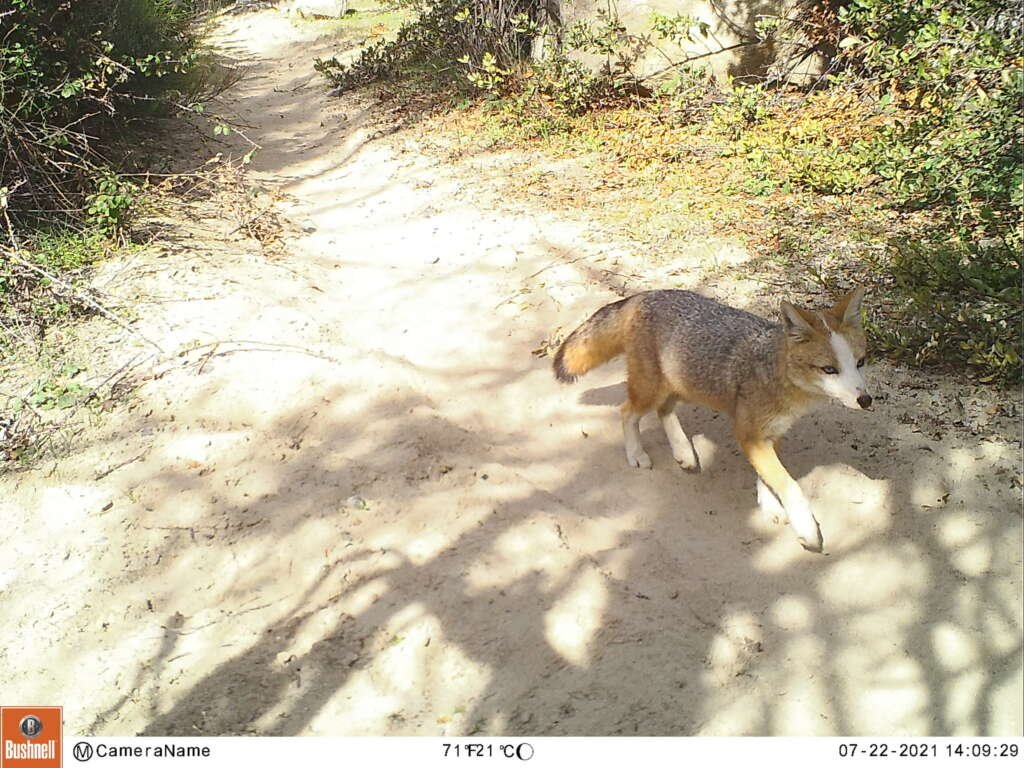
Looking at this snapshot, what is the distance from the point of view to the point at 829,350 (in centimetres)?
375

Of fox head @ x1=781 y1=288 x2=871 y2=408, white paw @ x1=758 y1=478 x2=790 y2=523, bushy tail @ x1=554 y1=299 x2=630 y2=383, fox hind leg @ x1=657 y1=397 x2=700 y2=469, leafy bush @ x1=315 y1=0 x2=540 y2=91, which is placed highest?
leafy bush @ x1=315 y1=0 x2=540 y2=91

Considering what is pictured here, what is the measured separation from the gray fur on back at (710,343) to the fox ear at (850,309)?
1.06 ft

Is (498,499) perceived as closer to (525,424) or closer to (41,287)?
(525,424)

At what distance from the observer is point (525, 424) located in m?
5.30

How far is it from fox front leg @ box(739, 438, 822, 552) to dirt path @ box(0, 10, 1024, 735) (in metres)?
0.21

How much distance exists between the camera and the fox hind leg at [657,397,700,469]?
15.5 ft

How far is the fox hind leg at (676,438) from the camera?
4.72 metres

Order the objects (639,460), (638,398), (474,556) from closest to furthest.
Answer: (474,556)
(638,398)
(639,460)

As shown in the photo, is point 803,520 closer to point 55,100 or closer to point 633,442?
point 633,442

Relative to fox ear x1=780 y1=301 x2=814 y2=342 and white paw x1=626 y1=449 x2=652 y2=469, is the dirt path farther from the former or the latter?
fox ear x1=780 y1=301 x2=814 y2=342

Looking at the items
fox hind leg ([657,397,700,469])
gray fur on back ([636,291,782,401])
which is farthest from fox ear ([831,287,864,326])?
fox hind leg ([657,397,700,469])

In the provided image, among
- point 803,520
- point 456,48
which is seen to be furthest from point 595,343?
point 456,48

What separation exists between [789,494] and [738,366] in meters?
0.76

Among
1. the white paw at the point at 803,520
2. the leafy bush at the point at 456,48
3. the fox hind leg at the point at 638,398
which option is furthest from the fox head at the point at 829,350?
the leafy bush at the point at 456,48
